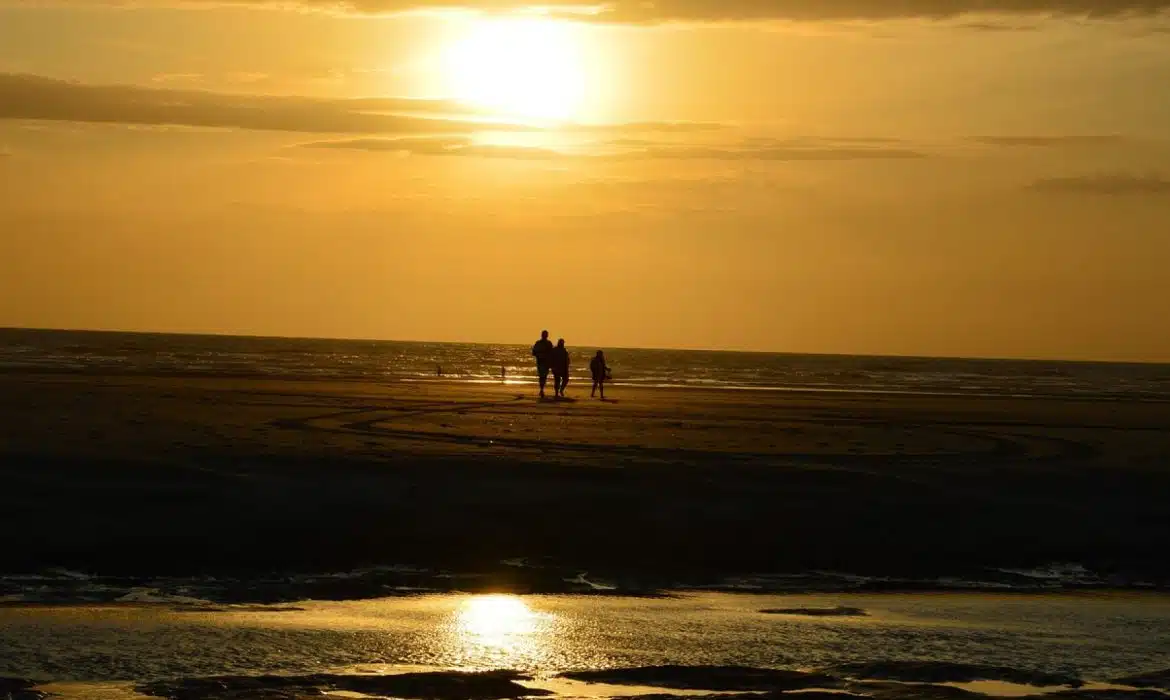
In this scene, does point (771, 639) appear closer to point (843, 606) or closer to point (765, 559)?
point (843, 606)

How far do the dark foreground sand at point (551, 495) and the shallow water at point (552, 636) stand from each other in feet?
7.16

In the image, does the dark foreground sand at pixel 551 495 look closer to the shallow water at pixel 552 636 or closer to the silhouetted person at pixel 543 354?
the shallow water at pixel 552 636

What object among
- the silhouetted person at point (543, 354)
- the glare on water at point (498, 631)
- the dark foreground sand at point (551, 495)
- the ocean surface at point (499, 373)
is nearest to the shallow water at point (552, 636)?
the glare on water at point (498, 631)

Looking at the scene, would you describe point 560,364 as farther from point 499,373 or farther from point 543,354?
point 499,373

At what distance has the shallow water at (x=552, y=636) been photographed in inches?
469

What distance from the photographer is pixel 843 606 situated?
15.2 meters

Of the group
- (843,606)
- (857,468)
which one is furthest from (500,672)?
(857,468)

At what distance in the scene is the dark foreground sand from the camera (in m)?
17.4

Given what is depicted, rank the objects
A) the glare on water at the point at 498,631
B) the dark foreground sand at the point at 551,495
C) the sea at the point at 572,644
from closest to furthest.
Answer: the sea at the point at 572,644 < the glare on water at the point at 498,631 < the dark foreground sand at the point at 551,495

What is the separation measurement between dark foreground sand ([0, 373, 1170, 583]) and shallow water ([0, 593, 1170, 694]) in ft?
7.16

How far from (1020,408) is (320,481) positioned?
3796 centimetres

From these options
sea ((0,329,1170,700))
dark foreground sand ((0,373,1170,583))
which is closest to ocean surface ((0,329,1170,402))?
dark foreground sand ((0,373,1170,583))

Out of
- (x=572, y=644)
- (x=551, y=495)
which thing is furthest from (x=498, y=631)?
(x=551, y=495)

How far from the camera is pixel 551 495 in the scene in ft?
68.6
